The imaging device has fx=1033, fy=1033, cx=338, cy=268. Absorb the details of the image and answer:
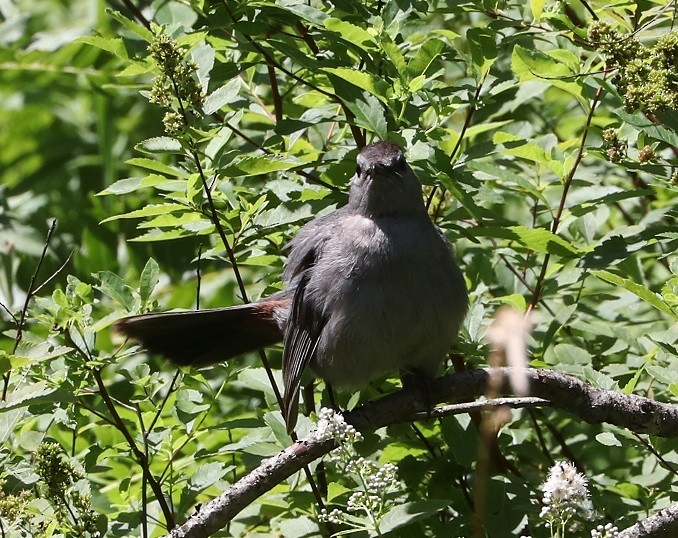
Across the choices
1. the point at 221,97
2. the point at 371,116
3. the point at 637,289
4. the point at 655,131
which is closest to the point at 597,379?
the point at 637,289

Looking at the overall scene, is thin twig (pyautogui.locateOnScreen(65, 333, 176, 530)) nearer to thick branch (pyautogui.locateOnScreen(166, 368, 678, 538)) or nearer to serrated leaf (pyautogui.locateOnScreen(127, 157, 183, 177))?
thick branch (pyautogui.locateOnScreen(166, 368, 678, 538))

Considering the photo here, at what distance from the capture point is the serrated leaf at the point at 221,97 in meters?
3.22

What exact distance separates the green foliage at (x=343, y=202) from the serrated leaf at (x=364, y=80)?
0.04ft

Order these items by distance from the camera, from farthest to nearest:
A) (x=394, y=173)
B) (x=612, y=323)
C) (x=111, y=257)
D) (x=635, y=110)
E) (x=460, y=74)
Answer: (x=111, y=257) → (x=460, y=74) → (x=612, y=323) → (x=394, y=173) → (x=635, y=110)

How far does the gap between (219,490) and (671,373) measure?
1660 millimetres

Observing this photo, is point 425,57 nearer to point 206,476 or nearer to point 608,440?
point 608,440

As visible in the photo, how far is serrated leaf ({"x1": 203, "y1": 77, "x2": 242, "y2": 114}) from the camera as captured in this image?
10.6 feet

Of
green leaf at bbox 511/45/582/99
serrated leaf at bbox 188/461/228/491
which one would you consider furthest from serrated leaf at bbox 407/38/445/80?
serrated leaf at bbox 188/461/228/491

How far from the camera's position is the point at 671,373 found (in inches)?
121

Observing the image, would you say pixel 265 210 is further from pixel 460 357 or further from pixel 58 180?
pixel 58 180

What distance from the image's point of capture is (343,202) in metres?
3.84

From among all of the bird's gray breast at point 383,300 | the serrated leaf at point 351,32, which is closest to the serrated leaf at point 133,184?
the bird's gray breast at point 383,300

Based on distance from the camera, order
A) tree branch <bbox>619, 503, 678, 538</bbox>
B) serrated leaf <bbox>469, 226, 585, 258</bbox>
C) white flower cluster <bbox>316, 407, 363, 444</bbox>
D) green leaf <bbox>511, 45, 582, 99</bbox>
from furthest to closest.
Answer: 1. serrated leaf <bbox>469, 226, 585, 258</bbox>
2. green leaf <bbox>511, 45, 582, 99</bbox>
3. tree branch <bbox>619, 503, 678, 538</bbox>
4. white flower cluster <bbox>316, 407, 363, 444</bbox>

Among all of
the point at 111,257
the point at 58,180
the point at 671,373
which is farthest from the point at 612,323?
the point at 58,180
